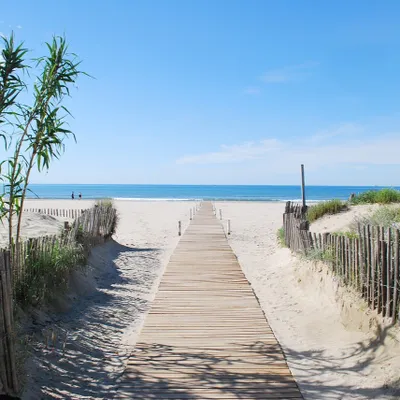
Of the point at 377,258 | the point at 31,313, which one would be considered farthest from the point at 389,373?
the point at 31,313

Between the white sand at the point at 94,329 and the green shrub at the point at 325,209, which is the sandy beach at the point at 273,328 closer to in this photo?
the white sand at the point at 94,329

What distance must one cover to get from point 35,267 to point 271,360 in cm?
352

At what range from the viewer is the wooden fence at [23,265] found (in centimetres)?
342

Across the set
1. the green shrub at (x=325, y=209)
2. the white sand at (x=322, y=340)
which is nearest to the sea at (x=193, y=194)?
the green shrub at (x=325, y=209)

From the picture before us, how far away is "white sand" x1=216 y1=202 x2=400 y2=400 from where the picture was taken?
4.03m

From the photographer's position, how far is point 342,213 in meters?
13.5

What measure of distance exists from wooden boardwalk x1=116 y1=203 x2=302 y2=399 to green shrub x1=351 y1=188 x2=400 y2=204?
776 cm

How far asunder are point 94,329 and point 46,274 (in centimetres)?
116

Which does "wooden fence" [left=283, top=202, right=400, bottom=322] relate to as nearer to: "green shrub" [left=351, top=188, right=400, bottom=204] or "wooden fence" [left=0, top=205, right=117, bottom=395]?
"wooden fence" [left=0, top=205, right=117, bottom=395]

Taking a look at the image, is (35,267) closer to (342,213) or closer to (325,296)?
(325,296)

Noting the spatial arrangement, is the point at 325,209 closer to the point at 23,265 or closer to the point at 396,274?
the point at 396,274

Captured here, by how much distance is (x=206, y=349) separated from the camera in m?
4.83

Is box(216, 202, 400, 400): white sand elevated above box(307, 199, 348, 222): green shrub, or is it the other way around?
box(307, 199, 348, 222): green shrub

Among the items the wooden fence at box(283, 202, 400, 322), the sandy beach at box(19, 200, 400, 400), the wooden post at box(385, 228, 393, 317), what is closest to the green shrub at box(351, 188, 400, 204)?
the sandy beach at box(19, 200, 400, 400)
